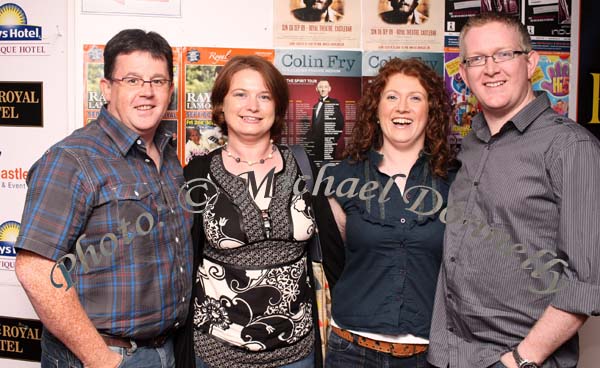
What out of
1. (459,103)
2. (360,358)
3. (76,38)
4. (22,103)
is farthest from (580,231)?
(22,103)

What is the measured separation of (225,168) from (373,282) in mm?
678

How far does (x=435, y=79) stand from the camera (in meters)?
2.19

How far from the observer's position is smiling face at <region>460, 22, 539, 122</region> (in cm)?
184

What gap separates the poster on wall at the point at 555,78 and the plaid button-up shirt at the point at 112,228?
69.2 inches

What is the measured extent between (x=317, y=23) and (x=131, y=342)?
4.99 feet

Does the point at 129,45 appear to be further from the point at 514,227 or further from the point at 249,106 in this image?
the point at 514,227

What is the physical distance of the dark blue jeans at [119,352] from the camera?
6.01 ft

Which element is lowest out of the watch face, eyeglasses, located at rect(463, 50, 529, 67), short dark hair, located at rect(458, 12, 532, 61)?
the watch face

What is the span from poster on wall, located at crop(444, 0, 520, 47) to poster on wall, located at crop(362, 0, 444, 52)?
1.3 inches

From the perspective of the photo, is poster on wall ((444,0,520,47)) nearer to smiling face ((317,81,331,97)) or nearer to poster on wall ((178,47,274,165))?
smiling face ((317,81,331,97))

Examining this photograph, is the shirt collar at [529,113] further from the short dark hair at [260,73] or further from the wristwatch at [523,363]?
the short dark hair at [260,73]

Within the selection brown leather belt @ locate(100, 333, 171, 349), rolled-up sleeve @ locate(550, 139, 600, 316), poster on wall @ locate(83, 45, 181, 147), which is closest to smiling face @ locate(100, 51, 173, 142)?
poster on wall @ locate(83, 45, 181, 147)

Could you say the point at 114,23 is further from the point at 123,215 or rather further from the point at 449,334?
the point at 449,334

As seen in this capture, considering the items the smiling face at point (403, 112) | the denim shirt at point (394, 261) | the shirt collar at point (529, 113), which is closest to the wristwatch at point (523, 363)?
the denim shirt at point (394, 261)
